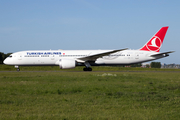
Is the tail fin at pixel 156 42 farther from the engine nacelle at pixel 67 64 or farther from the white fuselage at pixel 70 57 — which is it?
the engine nacelle at pixel 67 64

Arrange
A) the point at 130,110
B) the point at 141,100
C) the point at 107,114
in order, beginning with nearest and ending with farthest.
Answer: the point at 107,114
the point at 130,110
the point at 141,100

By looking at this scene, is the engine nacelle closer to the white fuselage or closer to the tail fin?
the white fuselage

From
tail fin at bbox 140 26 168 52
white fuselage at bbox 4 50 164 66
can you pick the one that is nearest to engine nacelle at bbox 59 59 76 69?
white fuselage at bbox 4 50 164 66

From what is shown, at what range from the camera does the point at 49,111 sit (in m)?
5.44

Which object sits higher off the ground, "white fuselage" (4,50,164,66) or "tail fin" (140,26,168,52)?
"tail fin" (140,26,168,52)

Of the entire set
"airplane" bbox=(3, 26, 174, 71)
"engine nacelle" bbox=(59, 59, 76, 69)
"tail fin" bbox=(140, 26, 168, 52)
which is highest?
"tail fin" bbox=(140, 26, 168, 52)

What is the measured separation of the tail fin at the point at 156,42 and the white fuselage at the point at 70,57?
1.09 m

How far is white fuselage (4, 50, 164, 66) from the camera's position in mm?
28578

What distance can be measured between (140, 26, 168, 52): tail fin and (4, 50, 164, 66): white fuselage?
3.57ft

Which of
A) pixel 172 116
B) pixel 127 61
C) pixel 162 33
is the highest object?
pixel 162 33

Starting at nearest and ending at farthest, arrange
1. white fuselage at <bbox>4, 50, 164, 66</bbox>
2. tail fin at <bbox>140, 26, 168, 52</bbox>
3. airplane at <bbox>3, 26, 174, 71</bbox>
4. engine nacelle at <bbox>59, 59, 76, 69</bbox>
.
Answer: engine nacelle at <bbox>59, 59, 76, 69</bbox>
airplane at <bbox>3, 26, 174, 71</bbox>
white fuselage at <bbox>4, 50, 164, 66</bbox>
tail fin at <bbox>140, 26, 168, 52</bbox>

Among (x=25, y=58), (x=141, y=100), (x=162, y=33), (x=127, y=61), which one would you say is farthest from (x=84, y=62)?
(x=141, y=100)

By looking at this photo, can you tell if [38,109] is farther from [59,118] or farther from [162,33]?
[162,33]

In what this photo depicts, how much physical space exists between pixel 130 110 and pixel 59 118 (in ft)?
6.58
